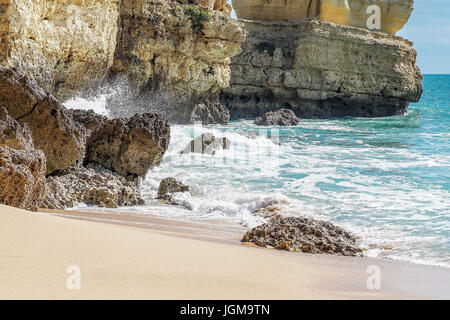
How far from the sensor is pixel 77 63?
51.4 feet

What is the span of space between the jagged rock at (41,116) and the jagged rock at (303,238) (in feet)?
9.56

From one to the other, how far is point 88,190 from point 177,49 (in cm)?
1531

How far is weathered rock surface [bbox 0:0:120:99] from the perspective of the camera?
38.0ft

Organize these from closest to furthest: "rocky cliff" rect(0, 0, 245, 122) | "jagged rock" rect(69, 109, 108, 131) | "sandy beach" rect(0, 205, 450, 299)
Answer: "sandy beach" rect(0, 205, 450, 299) < "jagged rock" rect(69, 109, 108, 131) < "rocky cliff" rect(0, 0, 245, 122)

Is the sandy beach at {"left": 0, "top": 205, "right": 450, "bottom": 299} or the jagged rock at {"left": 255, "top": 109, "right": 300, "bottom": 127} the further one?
the jagged rock at {"left": 255, "top": 109, "right": 300, "bottom": 127}

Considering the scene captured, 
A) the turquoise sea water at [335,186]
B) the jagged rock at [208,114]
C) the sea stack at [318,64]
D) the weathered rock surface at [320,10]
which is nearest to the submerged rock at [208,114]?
the jagged rock at [208,114]

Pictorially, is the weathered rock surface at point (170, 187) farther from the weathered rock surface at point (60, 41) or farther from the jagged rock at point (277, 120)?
the jagged rock at point (277, 120)

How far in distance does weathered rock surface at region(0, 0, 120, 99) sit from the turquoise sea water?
3401mm

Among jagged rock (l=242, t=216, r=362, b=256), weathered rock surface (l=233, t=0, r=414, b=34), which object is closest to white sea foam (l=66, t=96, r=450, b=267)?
jagged rock (l=242, t=216, r=362, b=256)

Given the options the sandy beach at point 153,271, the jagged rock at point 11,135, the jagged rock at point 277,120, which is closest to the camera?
the sandy beach at point 153,271

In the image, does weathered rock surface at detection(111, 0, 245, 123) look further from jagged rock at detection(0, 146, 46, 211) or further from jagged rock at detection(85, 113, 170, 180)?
jagged rock at detection(0, 146, 46, 211)

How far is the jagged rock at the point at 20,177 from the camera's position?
187 inches

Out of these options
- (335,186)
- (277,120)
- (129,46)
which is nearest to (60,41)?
(129,46)
